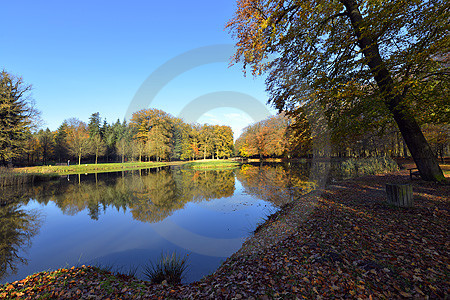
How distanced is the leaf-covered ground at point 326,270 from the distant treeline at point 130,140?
1770 inches

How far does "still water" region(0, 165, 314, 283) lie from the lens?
221 inches

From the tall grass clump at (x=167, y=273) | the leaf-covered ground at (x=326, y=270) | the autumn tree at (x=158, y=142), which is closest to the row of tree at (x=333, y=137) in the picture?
the leaf-covered ground at (x=326, y=270)

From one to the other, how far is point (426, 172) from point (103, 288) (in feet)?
41.6

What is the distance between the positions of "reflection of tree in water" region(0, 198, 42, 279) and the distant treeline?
3437 cm

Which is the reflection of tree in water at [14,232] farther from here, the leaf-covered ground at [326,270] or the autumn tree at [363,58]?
the autumn tree at [363,58]

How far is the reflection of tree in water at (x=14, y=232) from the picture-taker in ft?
18.1

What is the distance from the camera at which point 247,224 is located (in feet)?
26.6

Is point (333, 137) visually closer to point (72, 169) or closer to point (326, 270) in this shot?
point (326, 270)

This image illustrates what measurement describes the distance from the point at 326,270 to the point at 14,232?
38.3ft

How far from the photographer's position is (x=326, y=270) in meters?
3.28

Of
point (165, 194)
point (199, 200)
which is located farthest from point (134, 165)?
point (199, 200)

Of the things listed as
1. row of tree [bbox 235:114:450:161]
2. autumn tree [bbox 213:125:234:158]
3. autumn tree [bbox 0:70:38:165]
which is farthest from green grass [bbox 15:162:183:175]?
row of tree [bbox 235:114:450:161]

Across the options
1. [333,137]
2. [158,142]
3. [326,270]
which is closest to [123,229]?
[326,270]

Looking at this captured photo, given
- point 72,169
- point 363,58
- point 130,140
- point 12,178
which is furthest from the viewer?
point 130,140
